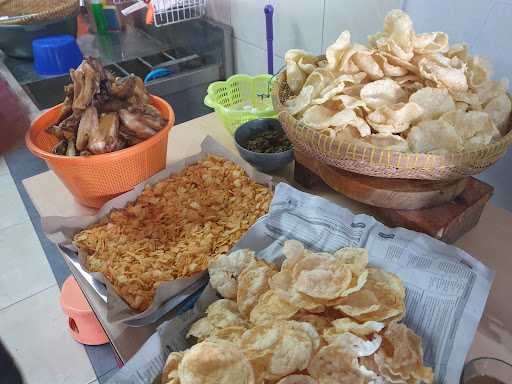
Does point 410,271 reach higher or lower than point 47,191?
higher

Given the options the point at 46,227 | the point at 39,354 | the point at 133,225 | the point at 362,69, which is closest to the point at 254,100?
the point at 362,69

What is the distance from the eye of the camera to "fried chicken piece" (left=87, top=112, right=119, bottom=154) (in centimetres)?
86

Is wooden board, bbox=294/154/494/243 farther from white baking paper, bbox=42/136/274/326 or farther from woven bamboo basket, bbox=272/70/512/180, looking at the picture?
white baking paper, bbox=42/136/274/326

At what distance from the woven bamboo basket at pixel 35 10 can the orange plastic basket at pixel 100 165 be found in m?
1.17

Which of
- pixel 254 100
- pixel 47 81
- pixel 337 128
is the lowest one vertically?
pixel 47 81

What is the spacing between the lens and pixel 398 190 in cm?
78

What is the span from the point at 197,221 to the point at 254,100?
2.01 ft

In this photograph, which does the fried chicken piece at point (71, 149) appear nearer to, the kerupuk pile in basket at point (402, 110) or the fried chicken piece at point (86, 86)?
the fried chicken piece at point (86, 86)

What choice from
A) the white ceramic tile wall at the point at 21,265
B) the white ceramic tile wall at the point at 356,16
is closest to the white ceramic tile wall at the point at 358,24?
the white ceramic tile wall at the point at 356,16

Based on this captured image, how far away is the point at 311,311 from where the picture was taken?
2.14ft

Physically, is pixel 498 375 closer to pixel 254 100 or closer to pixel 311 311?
pixel 311 311

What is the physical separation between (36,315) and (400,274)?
142 cm

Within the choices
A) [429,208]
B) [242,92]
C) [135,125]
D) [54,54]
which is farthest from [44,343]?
[429,208]

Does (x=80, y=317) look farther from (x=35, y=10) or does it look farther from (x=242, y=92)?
(x=35, y=10)
